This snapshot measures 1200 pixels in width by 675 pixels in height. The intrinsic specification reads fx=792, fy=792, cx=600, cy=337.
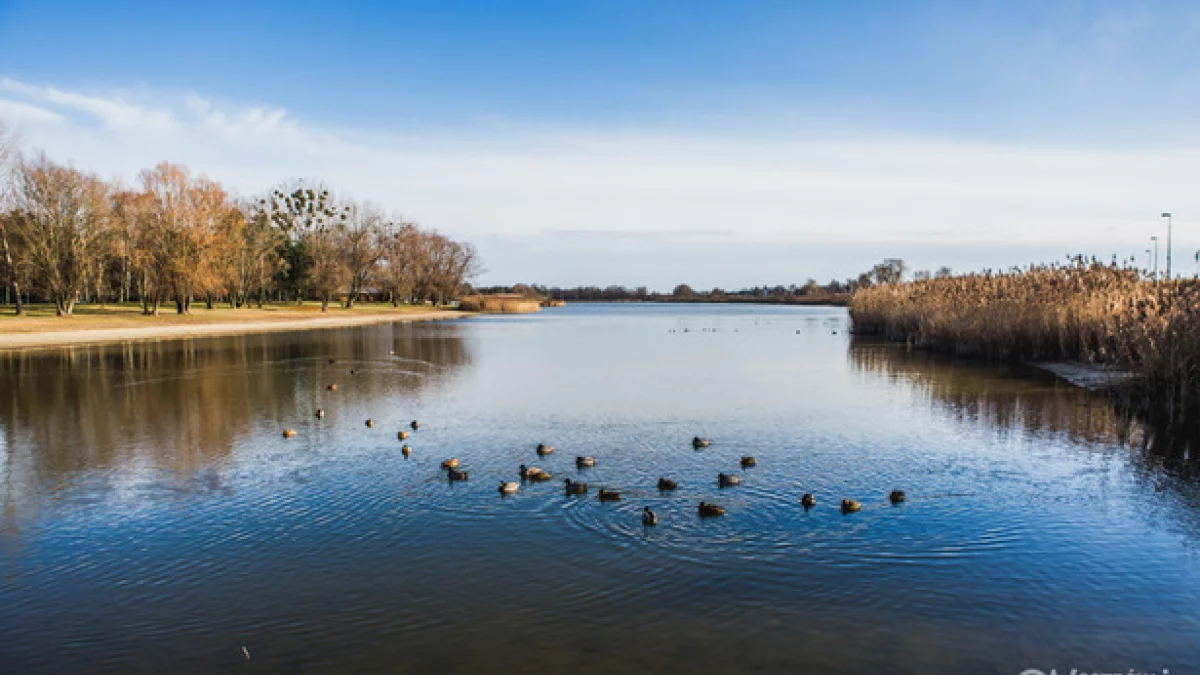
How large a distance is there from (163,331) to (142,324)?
2464mm

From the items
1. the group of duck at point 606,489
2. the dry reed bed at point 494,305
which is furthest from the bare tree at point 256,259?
the group of duck at point 606,489

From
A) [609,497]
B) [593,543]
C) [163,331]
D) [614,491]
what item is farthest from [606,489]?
[163,331]

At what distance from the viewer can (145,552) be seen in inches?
321

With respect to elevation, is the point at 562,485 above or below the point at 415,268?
below

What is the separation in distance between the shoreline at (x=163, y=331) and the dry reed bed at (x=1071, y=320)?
128 ft

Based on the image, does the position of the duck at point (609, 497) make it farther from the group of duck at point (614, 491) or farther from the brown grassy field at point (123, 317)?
the brown grassy field at point (123, 317)

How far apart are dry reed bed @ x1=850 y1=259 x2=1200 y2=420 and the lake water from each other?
172cm

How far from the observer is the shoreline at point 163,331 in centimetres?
3681

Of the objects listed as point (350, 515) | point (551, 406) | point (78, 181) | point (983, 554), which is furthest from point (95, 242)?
point (983, 554)

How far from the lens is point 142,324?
154 feet

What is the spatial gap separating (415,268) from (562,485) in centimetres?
8806

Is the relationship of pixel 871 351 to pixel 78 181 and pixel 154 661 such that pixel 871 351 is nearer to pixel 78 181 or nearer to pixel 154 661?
pixel 154 661

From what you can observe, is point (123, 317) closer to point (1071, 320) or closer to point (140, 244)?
point (140, 244)

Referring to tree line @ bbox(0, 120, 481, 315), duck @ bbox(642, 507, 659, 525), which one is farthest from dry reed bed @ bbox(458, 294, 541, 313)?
duck @ bbox(642, 507, 659, 525)
